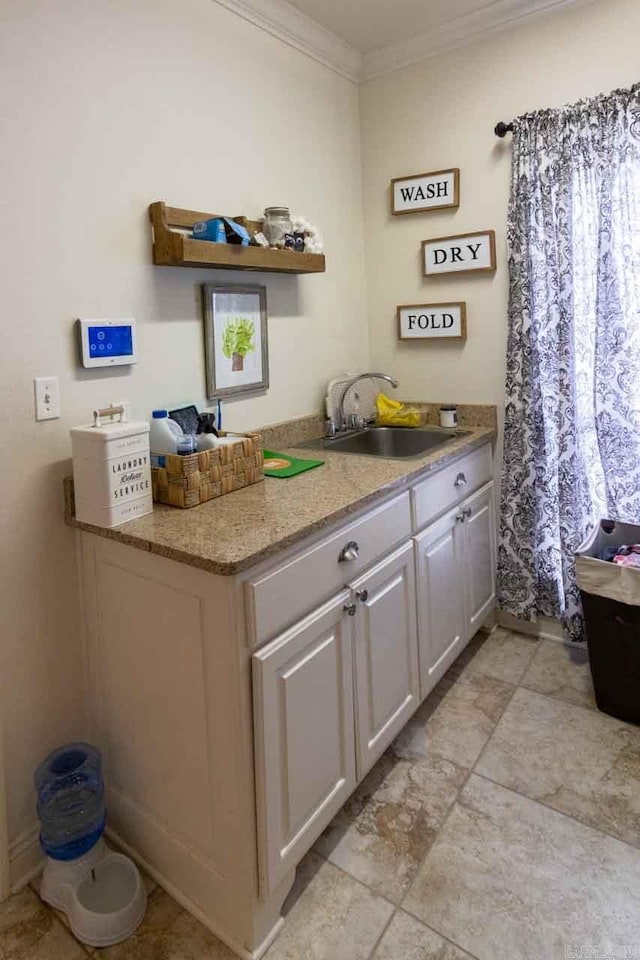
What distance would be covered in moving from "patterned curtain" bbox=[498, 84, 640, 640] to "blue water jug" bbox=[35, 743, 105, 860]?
1.76 metres

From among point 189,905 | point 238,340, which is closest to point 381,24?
point 238,340

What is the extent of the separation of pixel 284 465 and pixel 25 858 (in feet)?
4.19

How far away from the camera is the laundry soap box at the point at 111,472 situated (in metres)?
1.39

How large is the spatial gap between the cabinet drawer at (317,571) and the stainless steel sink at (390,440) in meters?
0.65

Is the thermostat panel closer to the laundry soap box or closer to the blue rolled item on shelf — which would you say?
the laundry soap box

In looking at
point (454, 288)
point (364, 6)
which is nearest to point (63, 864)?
point (454, 288)

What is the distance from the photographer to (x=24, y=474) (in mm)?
1471

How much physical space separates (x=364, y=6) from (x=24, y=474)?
2.08m

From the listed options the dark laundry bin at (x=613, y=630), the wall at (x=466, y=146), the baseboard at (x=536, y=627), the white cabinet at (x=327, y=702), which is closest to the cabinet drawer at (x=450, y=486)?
the white cabinet at (x=327, y=702)

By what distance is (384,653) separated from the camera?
1.72 m

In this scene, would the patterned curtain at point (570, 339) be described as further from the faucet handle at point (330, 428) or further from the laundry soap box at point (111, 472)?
the laundry soap box at point (111, 472)

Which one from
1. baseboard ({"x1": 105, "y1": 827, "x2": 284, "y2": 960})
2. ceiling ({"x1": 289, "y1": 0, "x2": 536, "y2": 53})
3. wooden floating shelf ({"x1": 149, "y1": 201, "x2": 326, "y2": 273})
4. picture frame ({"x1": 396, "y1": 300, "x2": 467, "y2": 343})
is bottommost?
baseboard ({"x1": 105, "y1": 827, "x2": 284, "y2": 960})

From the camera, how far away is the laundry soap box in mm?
1395

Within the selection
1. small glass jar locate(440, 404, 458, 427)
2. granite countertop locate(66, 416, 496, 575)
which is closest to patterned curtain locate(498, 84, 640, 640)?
small glass jar locate(440, 404, 458, 427)
